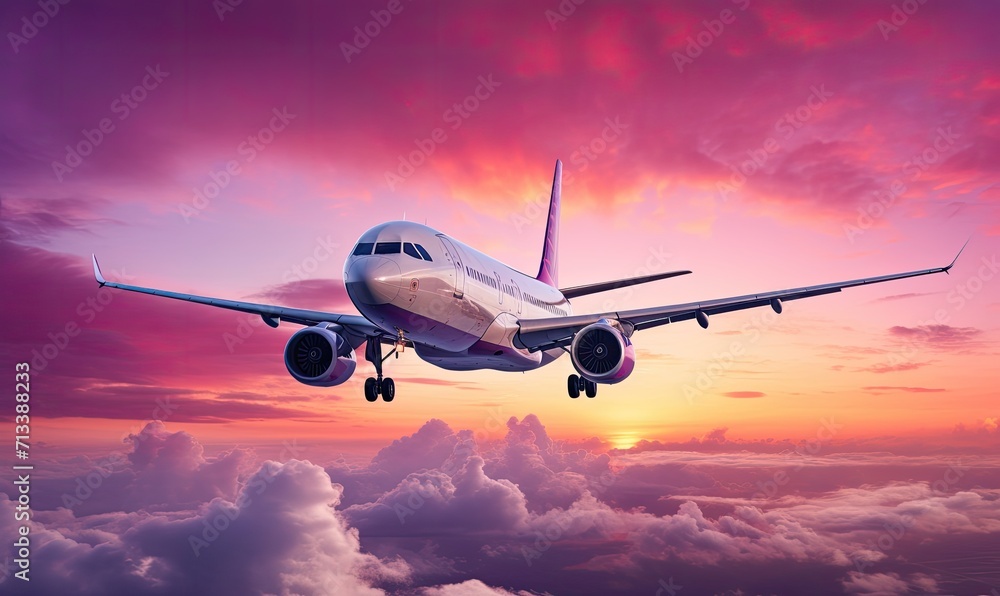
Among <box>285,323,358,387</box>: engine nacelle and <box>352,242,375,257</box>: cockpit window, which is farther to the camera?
<box>285,323,358,387</box>: engine nacelle

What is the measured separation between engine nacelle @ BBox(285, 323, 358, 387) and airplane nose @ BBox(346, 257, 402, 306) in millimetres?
6730

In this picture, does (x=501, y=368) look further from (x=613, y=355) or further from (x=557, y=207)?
(x=557, y=207)

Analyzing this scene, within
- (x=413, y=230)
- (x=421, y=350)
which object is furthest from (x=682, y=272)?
(x=413, y=230)

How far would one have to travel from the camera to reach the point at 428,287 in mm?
27547

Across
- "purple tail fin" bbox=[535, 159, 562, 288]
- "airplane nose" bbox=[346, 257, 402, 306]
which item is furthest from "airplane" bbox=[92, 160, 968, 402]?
"purple tail fin" bbox=[535, 159, 562, 288]

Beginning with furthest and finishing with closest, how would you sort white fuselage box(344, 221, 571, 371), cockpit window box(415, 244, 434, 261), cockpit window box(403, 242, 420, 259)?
1. cockpit window box(415, 244, 434, 261)
2. cockpit window box(403, 242, 420, 259)
3. white fuselage box(344, 221, 571, 371)

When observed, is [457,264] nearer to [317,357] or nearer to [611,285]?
[317,357]

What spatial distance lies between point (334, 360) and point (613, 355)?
34.6 feet

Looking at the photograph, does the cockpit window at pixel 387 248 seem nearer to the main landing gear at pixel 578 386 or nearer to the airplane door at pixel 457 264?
the airplane door at pixel 457 264

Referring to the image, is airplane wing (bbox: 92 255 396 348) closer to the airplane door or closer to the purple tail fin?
the airplane door

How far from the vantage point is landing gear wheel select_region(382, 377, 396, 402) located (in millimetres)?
32688

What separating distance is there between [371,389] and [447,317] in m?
5.30

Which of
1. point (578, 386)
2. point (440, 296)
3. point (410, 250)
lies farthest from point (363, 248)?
point (578, 386)

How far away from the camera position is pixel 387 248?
26.7 metres
